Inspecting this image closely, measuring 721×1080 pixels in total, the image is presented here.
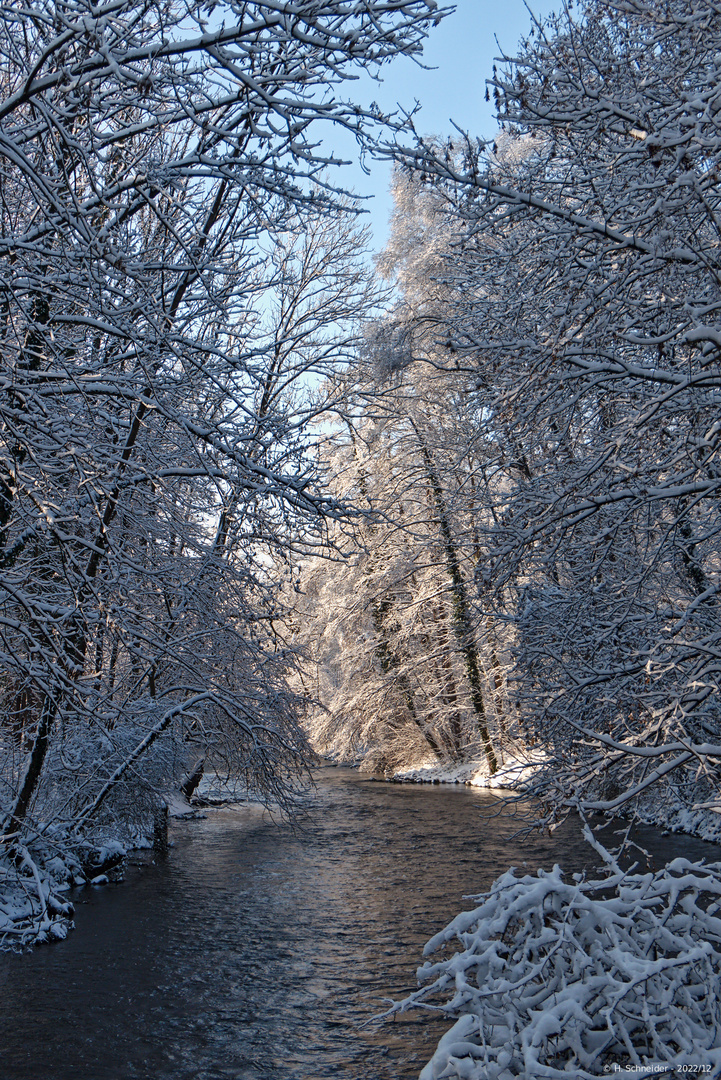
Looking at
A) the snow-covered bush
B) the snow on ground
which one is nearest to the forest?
the snow-covered bush

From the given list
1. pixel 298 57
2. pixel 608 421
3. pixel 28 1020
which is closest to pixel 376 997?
pixel 28 1020

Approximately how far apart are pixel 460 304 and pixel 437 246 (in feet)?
40.6

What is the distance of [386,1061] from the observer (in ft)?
19.0

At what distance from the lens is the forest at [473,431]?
383 cm

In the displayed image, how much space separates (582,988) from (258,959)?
542 centimetres

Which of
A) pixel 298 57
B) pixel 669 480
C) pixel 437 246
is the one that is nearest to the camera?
pixel 298 57

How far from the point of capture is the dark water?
5.94 metres

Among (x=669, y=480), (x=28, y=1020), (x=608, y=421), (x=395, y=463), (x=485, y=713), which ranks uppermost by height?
(x=395, y=463)

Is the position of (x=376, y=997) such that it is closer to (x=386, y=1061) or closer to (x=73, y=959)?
(x=386, y=1061)

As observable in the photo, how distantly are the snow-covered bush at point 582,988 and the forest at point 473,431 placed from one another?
0.02 meters

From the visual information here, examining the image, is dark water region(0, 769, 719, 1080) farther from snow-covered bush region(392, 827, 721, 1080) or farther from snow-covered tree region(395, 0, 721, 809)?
snow-covered bush region(392, 827, 721, 1080)

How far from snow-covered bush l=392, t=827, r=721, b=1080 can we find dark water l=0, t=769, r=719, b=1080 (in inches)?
96.0

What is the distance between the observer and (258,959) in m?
8.00

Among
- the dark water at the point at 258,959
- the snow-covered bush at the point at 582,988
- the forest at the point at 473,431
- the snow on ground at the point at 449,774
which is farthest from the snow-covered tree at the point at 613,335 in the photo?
the snow on ground at the point at 449,774
